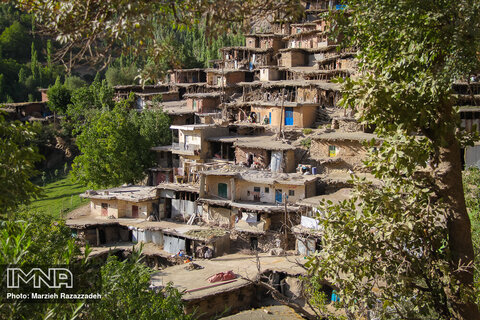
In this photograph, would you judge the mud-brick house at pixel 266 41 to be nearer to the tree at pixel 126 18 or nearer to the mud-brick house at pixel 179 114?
the mud-brick house at pixel 179 114

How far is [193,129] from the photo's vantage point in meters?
32.5

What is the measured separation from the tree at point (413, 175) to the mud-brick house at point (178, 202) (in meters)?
23.3

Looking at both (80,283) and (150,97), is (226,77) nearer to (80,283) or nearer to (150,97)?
(150,97)

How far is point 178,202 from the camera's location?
30.1 metres

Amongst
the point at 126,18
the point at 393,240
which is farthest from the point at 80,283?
the point at 393,240

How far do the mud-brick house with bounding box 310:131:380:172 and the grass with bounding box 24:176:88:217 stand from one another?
18560 mm

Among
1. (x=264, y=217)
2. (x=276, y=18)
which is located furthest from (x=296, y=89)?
(x=276, y=18)

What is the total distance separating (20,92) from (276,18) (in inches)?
2659

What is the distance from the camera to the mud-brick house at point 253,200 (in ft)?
87.7

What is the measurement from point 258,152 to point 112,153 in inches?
427

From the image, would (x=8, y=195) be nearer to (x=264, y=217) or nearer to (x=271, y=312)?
(x=271, y=312)

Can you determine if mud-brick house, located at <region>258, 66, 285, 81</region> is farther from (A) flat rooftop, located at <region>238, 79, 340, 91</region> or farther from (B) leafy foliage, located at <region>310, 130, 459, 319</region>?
(B) leafy foliage, located at <region>310, 130, 459, 319</region>

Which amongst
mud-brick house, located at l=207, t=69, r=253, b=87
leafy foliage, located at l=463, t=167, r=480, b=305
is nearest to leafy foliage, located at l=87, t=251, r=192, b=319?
leafy foliage, located at l=463, t=167, r=480, b=305

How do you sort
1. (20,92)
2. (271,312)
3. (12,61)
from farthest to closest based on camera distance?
1. (12,61)
2. (20,92)
3. (271,312)
